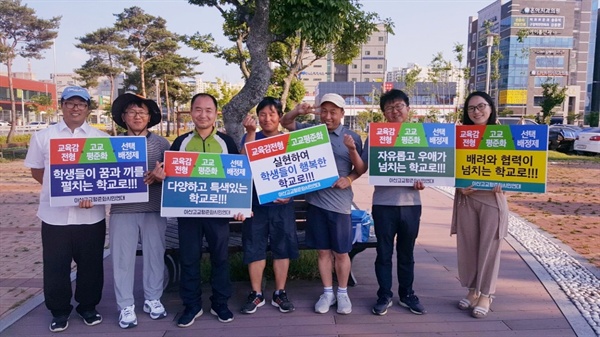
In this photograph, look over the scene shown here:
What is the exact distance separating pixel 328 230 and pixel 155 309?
1655mm

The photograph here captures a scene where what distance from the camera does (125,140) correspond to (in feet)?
12.8

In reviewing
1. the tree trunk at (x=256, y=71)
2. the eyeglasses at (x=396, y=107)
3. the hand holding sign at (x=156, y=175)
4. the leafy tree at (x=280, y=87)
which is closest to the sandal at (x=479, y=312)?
the eyeglasses at (x=396, y=107)

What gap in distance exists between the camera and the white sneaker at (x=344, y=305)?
4.23m

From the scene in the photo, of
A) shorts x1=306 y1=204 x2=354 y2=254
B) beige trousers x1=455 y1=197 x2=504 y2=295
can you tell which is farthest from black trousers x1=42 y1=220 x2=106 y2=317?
beige trousers x1=455 y1=197 x2=504 y2=295

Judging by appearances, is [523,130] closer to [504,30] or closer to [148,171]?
[148,171]

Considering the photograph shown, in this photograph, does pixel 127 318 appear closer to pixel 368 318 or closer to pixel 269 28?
pixel 368 318

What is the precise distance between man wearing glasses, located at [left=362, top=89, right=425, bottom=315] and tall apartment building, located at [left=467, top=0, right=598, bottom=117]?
234ft

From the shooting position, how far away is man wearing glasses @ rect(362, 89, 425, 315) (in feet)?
13.7

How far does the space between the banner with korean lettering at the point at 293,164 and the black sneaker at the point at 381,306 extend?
116 centimetres

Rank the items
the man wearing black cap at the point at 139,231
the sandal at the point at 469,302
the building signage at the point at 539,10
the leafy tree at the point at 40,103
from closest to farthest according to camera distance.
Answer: the man wearing black cap at the point at 139,231 < the sandal at the point at 469,302 < the leafy tree at the point at 40,103 < the building signage at the point at 539,10

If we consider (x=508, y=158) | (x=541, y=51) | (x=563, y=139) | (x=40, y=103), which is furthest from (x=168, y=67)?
(x=541, y=51)

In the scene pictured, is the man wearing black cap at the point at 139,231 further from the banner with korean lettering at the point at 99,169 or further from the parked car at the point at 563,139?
the parked car at the point at 563,139

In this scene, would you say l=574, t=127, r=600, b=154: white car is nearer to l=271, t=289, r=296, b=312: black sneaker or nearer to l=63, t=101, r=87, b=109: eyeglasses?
l=271, t=289, r=296, b=312: black sneaker

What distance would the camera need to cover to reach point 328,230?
4.22 meters
